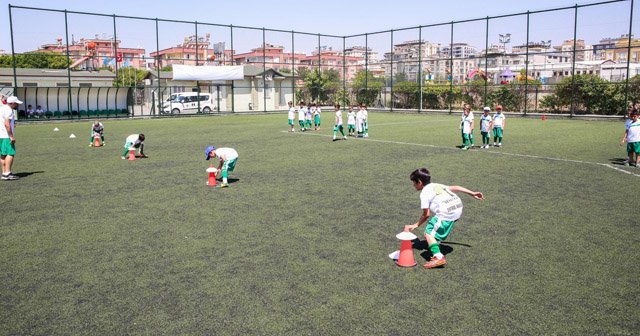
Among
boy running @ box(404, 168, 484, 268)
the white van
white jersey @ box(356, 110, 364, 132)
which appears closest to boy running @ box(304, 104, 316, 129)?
white jersey @ box(356, 110, 364, 132)

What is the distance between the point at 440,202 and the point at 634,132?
9966mm

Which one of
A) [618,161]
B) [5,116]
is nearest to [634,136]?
[618,161]

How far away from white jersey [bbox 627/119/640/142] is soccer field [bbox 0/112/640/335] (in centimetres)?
111

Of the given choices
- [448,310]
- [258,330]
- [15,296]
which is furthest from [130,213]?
[448,310]

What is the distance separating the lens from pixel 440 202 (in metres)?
5.75

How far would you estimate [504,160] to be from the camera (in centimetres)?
1430

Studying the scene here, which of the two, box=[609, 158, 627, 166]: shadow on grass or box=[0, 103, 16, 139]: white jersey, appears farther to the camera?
box=[609, 158, 627, 166]: shadow on grass

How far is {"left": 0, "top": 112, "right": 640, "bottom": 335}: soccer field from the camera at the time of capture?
4.39m

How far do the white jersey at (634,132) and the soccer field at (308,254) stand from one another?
1111 mm

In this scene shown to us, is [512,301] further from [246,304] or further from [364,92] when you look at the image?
[364,92]

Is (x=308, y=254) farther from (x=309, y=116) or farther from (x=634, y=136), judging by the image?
(x=309, y=116)

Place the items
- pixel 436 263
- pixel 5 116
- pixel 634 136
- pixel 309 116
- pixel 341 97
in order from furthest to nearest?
1. pixel 341 97
2. pixel 309 116
3. pixel 634 136
4. pixel 5 116
5. pixel 436 263

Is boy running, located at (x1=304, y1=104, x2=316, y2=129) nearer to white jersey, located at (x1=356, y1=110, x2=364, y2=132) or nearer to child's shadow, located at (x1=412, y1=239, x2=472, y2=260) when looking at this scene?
white jersey, located at (x1=356, y1=110, x2=364, y2=132)

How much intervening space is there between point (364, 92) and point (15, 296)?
46.1 m
